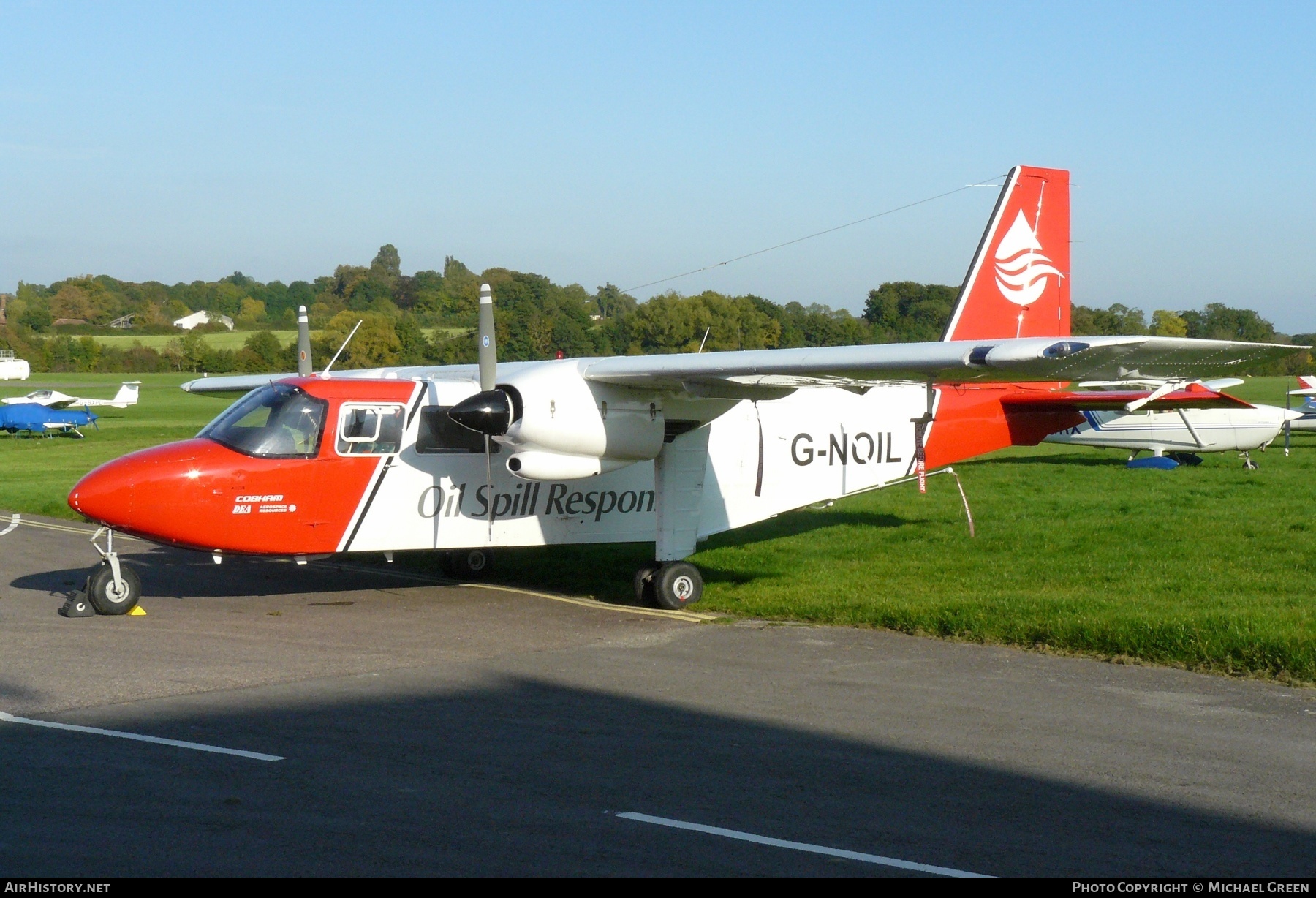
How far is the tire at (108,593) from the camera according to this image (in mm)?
11695

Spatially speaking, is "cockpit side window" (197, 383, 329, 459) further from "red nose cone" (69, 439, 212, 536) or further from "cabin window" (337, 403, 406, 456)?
"red nose cone" (69, 439, 212, 536)

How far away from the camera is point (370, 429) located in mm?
12234

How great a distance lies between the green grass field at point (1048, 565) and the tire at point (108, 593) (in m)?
4.83

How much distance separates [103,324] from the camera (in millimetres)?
122562

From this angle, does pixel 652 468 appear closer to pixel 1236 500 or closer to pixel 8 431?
pixel 1236 500

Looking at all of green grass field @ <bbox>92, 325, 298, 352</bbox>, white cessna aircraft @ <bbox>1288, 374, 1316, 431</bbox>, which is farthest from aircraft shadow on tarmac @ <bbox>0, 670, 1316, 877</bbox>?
green grass field @ <bbox>92, 325, 298, 352</bbox>

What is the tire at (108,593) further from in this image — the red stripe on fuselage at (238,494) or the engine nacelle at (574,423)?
the engine nacelle at (574,423)

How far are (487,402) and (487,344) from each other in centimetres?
84

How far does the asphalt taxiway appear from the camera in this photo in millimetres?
5297

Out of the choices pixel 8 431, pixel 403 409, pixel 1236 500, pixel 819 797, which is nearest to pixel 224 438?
pixel 403 409

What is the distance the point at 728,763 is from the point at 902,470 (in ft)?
30.0

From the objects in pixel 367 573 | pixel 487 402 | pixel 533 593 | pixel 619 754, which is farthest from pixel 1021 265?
pixel 619 754

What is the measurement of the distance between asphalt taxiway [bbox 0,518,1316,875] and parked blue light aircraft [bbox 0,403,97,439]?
36445 mm

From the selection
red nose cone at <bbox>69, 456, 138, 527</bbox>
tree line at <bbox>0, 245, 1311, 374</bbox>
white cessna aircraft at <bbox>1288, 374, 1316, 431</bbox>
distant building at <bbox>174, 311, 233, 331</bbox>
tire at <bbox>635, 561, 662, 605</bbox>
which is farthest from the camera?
distant building at <bbox>174, 311, 233, 331</bbox>
